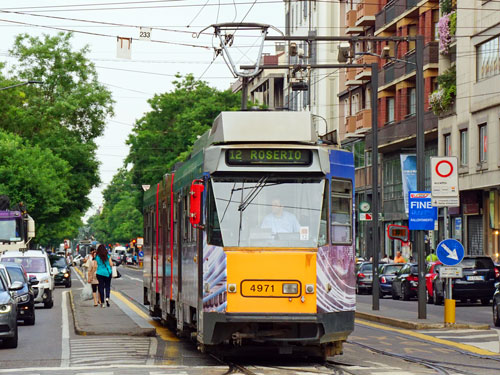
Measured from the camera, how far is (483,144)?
1912 inches

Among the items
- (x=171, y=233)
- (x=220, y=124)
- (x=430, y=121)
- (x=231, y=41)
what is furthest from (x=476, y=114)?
(x=220, y=124)

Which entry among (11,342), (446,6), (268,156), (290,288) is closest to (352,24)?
(446,6)

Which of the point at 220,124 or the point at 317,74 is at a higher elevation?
the point at 317,74

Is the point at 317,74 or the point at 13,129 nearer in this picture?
the point at 13,129

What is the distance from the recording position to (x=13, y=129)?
256ft

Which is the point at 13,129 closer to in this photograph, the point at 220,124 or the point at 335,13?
the point at 335,13

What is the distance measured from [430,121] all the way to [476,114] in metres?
7.11

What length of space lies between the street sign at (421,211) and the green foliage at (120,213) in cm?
9590

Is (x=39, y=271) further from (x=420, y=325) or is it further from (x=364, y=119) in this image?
(x=364, y=119)

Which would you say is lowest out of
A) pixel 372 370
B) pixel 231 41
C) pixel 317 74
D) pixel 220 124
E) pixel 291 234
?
pixel 372 370

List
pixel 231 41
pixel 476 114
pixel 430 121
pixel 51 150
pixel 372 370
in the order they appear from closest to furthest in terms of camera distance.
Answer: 1. pixel 372 370
2. pixel 231 41
3. pixel 476 114
4. pixel 430 121
5. pixel 51 150

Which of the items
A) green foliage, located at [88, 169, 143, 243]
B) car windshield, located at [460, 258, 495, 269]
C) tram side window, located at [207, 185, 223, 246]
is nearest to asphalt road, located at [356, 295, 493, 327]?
car windshield, located at [460, 258, 495, 269]

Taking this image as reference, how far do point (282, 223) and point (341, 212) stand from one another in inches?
36.8

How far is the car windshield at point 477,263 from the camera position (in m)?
38.1
